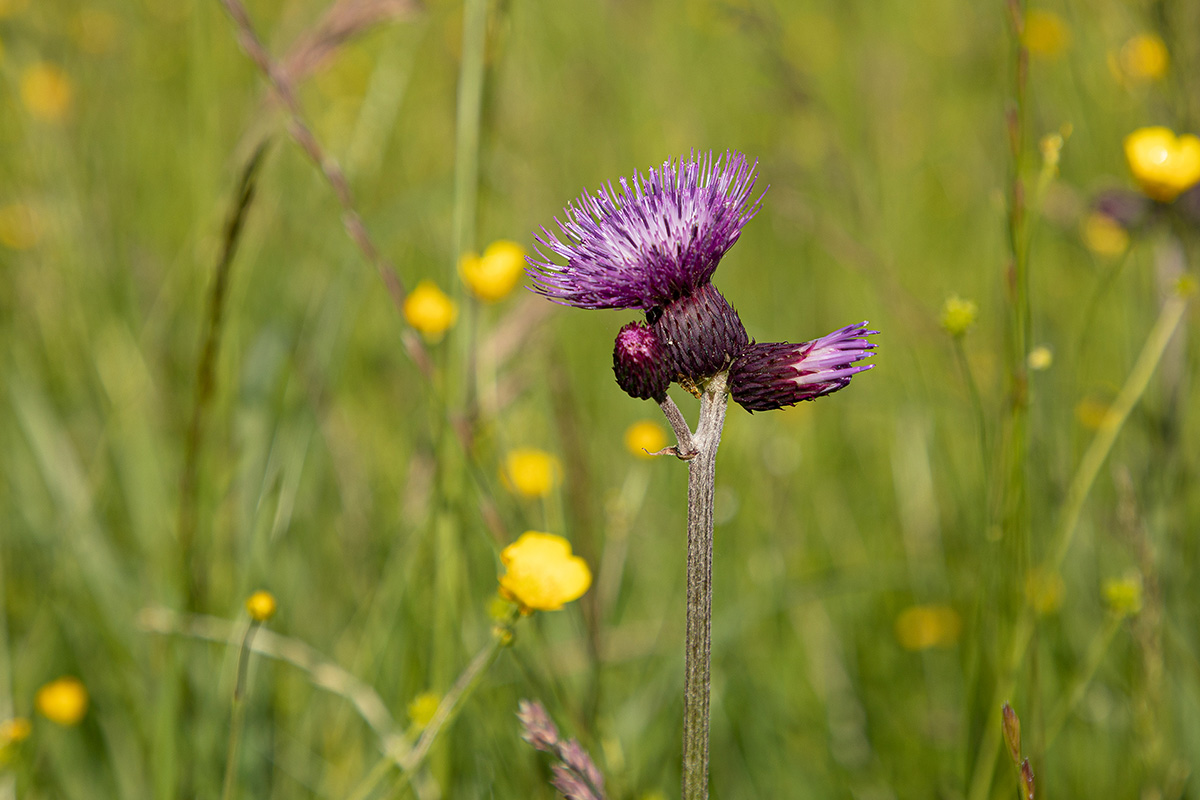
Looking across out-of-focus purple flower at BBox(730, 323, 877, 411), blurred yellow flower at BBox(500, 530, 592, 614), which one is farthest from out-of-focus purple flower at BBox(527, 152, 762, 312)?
blurred yellow flower at BBox(500, 530, 592, 614)

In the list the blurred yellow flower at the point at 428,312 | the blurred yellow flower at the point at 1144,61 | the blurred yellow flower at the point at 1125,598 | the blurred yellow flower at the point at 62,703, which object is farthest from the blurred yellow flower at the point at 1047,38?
the blurred yellow flower at the point at 62,703

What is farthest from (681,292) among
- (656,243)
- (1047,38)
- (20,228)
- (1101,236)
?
(1047,38)

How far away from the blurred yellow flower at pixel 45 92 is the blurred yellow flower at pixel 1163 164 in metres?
3.17

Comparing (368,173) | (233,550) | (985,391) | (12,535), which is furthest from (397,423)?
(985,391)

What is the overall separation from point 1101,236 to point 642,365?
269 centimetres

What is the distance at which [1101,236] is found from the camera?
119 inches

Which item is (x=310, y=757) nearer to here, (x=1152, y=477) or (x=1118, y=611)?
(x=1118, y=611)

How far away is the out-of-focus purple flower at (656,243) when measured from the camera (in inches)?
41.9

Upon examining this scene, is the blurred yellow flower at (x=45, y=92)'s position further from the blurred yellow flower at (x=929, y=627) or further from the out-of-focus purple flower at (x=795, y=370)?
the blurred yellow flower at (x=929, y=627)

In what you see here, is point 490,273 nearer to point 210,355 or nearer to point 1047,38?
point 210,355

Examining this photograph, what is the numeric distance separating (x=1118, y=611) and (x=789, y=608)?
799mm

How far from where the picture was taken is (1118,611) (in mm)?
1367

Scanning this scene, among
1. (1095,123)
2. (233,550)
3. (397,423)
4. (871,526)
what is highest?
(1095,123)

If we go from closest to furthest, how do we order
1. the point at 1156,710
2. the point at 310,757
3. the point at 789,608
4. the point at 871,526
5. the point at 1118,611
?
the point at 1118,611 → the point at 1156,710 → the point at 310,757 → the point at 789,608 → the point at 871,526
